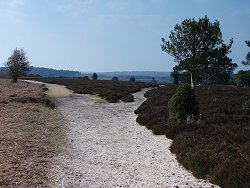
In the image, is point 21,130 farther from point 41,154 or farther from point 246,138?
point 246,138

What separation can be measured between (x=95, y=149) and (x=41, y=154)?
8.31 ft

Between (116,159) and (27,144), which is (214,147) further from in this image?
(27,144)

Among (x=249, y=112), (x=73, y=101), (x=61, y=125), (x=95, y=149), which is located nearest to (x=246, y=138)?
(x=95, y=149)

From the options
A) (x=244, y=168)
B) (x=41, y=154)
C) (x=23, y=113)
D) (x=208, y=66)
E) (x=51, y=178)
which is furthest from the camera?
(x=208, y=66)

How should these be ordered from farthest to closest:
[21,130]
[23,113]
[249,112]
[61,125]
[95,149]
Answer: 1. [23,113]
2. [249,112]
3. [61,125]
4. [21,130]
5. [95,149]

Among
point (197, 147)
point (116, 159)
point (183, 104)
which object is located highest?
point (183, 104)

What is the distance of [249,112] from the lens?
80.6 feet

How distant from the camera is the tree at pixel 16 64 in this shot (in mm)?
68625

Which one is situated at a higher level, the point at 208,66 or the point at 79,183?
the point at 208,66

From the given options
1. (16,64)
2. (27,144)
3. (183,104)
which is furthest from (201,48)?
(16,64)

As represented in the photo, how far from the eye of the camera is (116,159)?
558 inches

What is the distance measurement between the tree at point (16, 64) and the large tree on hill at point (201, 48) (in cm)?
4250

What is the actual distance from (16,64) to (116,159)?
192ft

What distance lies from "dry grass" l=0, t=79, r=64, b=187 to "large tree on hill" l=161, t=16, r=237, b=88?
1280 centimetres
